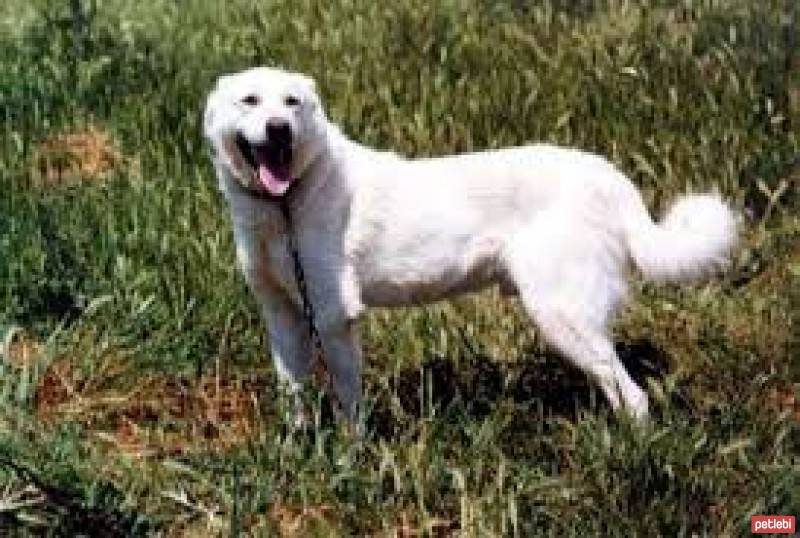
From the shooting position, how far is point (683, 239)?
5.66 m

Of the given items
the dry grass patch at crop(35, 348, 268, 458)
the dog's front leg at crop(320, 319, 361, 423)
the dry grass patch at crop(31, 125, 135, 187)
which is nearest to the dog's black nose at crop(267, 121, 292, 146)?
the dog's front leg at crop(320, 319, 361, 423)

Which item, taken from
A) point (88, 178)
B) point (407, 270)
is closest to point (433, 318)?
point (407, 270)

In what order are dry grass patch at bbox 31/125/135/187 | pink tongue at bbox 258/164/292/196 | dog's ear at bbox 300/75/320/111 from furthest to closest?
dry grass patch at bbox 31/125/135/187
dog's ear at bbox 300/75/320/111
pink tongue at bbox 258/164/292/196

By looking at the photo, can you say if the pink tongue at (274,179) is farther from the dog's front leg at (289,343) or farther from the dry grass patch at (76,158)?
the dry grass patch at (76,158)

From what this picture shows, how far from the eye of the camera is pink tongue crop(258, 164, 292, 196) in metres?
5.34

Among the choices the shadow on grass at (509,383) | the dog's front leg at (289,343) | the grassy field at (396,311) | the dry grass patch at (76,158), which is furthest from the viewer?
the dry grass patch at (76,158)

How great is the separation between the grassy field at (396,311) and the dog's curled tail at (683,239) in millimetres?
385

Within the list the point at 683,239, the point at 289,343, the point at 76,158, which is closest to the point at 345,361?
the point at 289,343

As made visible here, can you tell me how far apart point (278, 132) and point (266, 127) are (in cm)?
4

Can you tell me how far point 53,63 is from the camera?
8906mm

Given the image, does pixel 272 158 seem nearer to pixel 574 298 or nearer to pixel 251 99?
pixel 251 99

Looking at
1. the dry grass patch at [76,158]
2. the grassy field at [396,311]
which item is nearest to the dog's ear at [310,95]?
the grassy field at [396,311]

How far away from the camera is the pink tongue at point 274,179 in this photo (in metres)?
5.34

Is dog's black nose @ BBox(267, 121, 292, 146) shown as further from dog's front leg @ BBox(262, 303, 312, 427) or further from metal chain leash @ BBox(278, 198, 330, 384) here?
dog's front leg @ BBox(262, 303, 312, 427)
